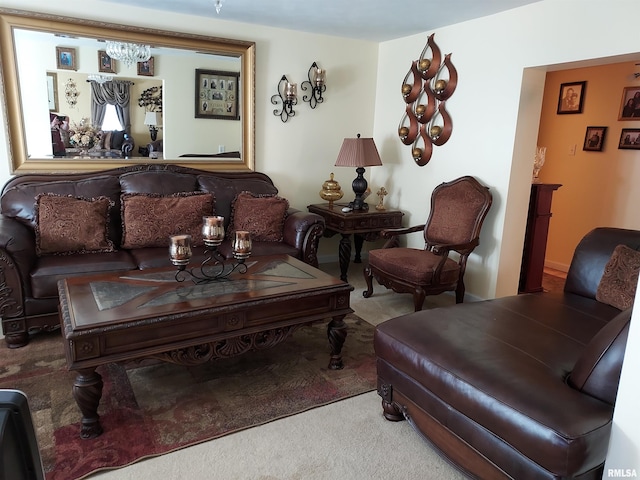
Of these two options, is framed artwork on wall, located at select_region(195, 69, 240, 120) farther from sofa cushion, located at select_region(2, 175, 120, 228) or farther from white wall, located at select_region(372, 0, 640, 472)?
white wall, located at select_region(372, 0, 640, 472)

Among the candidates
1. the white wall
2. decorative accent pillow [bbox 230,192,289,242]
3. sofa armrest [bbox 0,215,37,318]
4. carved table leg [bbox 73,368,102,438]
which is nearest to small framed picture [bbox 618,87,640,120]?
the white wall

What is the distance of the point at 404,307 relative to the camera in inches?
142

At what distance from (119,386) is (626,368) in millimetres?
2212

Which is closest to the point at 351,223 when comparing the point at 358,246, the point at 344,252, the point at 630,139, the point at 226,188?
the point at 344,252

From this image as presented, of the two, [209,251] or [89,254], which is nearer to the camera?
[209,251]

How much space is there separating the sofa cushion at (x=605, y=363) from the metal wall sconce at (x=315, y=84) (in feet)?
11.4

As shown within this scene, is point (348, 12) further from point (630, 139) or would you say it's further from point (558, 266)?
point (558, 266)

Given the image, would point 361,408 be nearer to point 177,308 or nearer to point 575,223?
point 177,308

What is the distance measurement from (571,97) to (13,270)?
16.4 ft

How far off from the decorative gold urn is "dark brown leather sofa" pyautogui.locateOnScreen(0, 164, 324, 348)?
549 millimetres

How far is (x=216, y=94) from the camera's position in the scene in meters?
4.03

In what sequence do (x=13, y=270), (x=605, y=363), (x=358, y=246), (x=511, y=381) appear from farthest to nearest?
(x=358, y=246), (x=13, y=270), (x=511, y=381), (x=605, y=363)

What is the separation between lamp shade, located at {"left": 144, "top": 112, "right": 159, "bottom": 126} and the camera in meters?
3.79

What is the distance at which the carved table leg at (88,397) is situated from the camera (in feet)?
6.11
